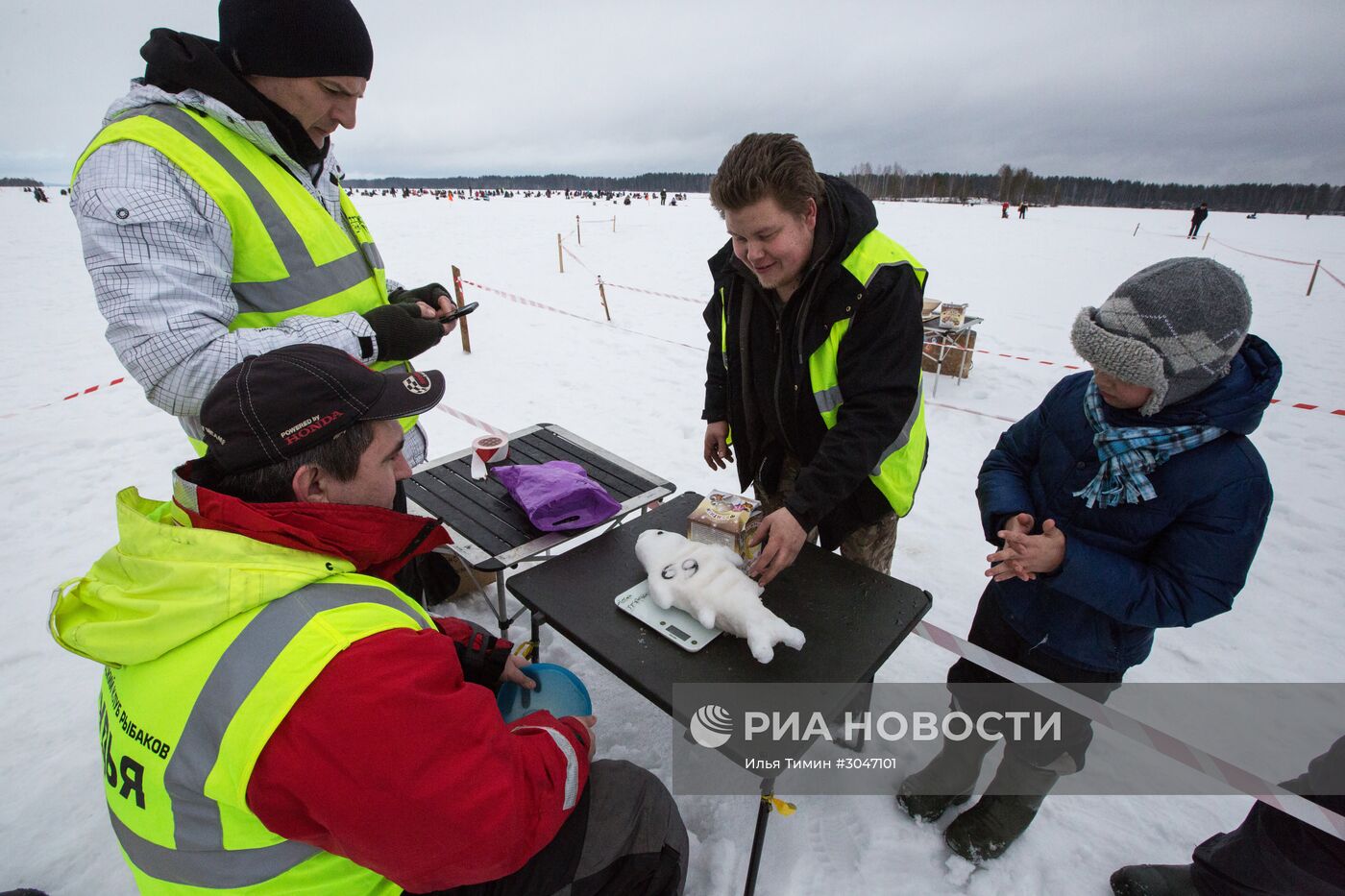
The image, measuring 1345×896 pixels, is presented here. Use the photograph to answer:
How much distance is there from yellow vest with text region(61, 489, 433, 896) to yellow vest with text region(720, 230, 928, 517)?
153 centimetres

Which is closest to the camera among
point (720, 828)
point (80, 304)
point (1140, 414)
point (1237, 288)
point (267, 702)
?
point (267, 702)

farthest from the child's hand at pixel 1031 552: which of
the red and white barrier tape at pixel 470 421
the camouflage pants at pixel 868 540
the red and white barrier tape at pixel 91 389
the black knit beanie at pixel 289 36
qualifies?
the red and white barrier tape at pixel 91 389

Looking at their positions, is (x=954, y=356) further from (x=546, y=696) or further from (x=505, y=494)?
(x=546, y=696)

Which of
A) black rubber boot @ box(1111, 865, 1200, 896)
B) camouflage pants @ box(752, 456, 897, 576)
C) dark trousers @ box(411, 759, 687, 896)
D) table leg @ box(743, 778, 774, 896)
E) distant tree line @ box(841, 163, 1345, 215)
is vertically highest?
distant tree line @ box(841, 163, 1345, 215)

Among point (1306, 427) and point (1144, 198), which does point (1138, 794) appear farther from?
point (1144, 198)

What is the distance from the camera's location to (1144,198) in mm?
69312

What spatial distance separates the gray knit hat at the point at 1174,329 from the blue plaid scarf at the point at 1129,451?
73 mm

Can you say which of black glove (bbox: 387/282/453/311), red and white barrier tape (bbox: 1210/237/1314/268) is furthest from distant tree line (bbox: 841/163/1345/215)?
black glove (bbox: 387/282/453/311)

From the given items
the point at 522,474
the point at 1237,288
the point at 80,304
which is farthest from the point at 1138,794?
the point at 80,304

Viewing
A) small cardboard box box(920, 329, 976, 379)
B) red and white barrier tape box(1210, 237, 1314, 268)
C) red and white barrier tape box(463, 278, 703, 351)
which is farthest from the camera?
red and white barrier tape box(1210, 237, 1314, 268)

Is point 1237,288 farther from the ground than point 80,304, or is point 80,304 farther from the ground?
point 1237,288

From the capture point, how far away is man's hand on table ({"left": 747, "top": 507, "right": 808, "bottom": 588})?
1.79 meters

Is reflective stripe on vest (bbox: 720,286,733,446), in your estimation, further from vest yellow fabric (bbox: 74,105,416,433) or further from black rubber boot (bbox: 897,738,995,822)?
black rubber boot (bbox: 897,738,995,822)

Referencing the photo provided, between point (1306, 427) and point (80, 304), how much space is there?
16.4 m
